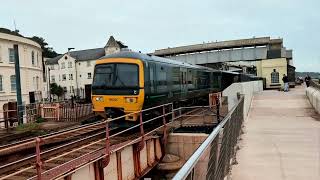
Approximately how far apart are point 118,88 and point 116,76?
55 cm

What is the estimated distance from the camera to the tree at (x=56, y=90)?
70750mm

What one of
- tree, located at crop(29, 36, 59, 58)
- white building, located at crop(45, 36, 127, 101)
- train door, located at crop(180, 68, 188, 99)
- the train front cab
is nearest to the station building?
white building, located at crop(45, 36, 127, 101)

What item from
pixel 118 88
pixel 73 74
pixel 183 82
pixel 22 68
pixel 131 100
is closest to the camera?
Answer: pixel 131 100

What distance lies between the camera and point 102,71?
15398 mm

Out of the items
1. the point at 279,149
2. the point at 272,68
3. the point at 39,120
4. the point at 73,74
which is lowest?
the point at 39,120

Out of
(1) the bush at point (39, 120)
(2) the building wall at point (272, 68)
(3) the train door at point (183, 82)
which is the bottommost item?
(1) the bush at point (39, 120)

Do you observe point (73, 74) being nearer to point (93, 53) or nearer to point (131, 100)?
point (93, 53)

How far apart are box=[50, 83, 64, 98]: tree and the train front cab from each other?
2282 inches

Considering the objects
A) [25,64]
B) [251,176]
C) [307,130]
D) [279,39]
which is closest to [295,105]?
[307,130]

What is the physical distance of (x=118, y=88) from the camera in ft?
48.5

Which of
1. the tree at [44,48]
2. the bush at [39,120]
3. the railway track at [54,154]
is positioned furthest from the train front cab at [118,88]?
the tree at [44,48]

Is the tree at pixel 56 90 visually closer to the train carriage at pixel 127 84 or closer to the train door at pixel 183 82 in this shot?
the train door at pixel 183 82

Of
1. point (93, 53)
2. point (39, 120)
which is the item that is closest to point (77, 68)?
point (93, 53)

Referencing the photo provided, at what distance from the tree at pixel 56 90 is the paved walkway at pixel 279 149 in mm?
60366
